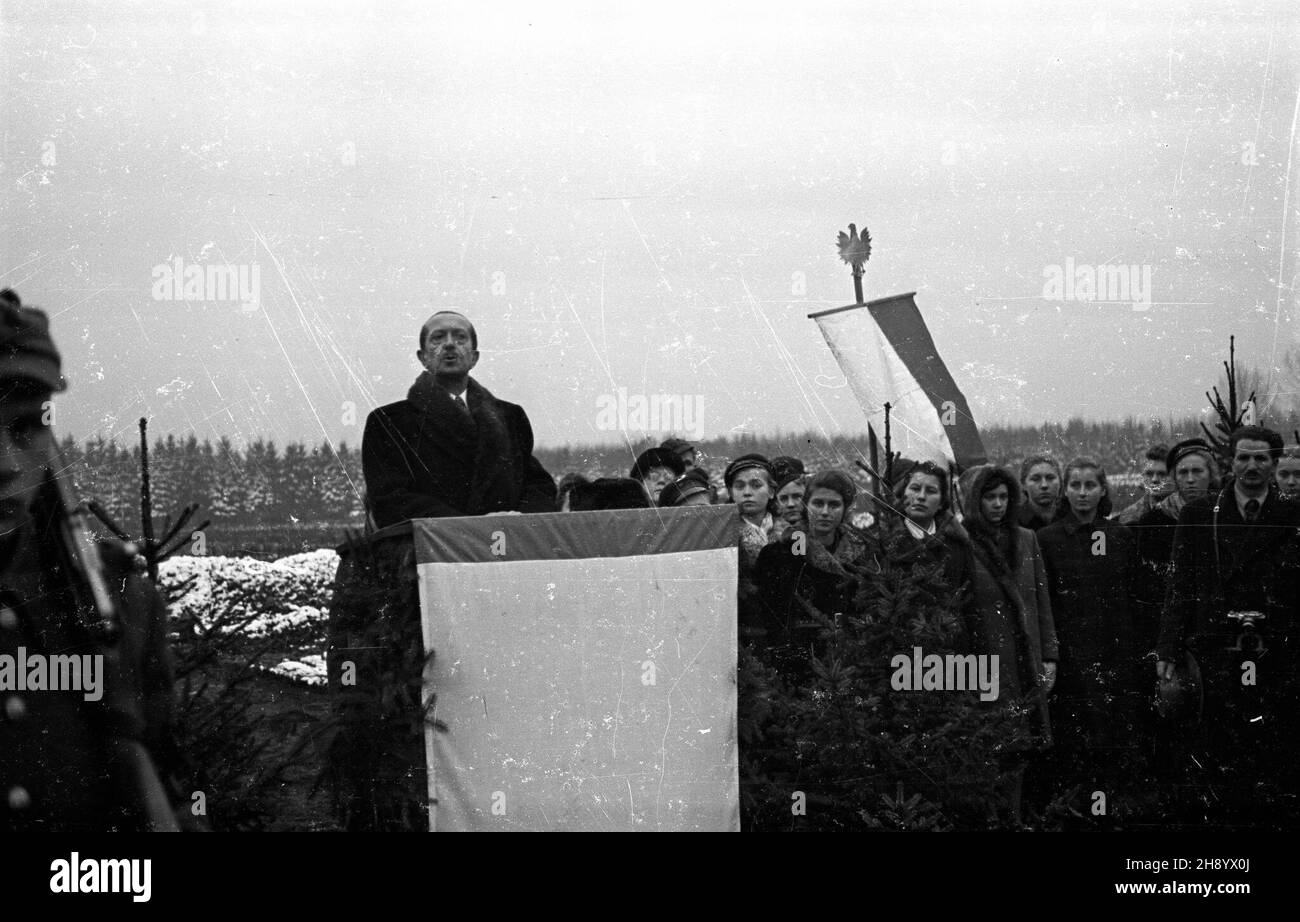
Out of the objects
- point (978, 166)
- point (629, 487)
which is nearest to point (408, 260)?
point (629, 487)

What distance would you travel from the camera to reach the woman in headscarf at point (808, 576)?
6309 mm

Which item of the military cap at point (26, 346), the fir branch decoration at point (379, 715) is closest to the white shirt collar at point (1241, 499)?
the fir branch decoration at point (379, 715)

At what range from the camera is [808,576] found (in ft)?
20.8

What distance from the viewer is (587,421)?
6531mm

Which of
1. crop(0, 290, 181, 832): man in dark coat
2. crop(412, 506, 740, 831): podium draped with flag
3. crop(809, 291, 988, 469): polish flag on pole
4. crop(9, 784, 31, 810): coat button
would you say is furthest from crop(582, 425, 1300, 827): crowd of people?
crop(9, 784, 31, 810): coat button

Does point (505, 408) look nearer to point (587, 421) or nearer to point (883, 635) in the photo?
point (587, 421)

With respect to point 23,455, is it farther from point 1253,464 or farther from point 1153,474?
point 1253,464

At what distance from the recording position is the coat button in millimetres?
6395

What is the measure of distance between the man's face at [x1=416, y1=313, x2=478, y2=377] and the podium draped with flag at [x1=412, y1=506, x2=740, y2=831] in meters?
0.67

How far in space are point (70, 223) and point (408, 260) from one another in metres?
1.42

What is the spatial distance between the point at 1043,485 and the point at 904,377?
2.40 feet

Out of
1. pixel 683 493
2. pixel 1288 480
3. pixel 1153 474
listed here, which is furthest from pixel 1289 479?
pixel 683 493
